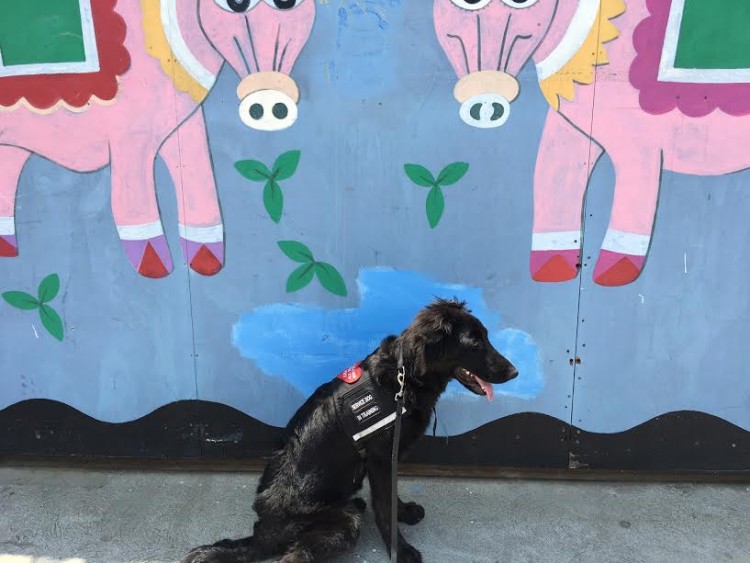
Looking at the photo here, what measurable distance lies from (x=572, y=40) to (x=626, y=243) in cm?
104

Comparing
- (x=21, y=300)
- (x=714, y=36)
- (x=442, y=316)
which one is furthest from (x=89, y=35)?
(x=714, y=36)

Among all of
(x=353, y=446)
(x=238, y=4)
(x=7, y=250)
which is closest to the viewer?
(x=353, y=446)

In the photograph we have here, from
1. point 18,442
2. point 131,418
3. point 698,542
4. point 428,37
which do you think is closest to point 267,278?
point 131,418

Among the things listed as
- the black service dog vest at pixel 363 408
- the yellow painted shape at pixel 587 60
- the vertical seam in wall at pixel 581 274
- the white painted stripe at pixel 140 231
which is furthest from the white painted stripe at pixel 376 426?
the yellow painted shape at pixel 587 60

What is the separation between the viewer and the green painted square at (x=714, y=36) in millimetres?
2547

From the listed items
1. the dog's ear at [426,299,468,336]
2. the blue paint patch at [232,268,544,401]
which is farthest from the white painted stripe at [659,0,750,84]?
the dog's ear at [426,299,468,336]

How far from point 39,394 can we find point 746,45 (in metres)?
4.19

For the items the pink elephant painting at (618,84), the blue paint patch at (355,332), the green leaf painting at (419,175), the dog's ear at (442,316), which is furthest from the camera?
the blue paint patch at (355,332)

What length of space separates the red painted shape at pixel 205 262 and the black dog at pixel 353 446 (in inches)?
38.4

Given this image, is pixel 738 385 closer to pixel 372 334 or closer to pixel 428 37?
pixel 372 334

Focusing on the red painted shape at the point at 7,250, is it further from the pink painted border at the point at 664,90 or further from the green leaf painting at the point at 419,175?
the pink painted border at the point at 664,90

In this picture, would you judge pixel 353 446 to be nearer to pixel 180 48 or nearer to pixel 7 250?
pixel 180 48

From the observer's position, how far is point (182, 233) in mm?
2938

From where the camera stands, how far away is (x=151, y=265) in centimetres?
300
